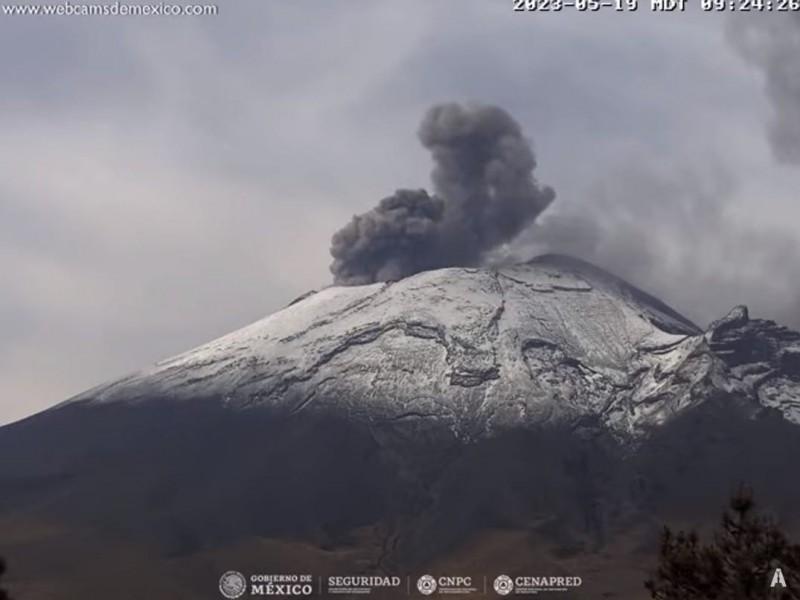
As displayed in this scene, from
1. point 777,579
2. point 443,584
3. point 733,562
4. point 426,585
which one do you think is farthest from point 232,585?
point 777,579

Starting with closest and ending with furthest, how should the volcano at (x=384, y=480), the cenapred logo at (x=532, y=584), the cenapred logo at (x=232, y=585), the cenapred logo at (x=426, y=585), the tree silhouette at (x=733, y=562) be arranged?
the tree silhouette at (x=733, y=562) < the cenapred logo at (x=532, y=584) < the cenapred logo at (x=426, y=585) < the cenapred logo at (x=232, y=585) < the volcano at (x=384, y=480)

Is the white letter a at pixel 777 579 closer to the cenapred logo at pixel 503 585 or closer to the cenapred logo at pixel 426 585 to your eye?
the cenapred logo at pixel 426 585

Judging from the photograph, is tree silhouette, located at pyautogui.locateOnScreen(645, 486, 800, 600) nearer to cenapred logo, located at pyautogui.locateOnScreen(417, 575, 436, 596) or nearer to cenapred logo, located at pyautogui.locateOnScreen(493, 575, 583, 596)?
cenapred logo, located at pyautogui.locateOnScreen(493, 575, 583, 596)

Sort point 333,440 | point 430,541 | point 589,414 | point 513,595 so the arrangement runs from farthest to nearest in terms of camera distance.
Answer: point 589,414 → point 333,440 → point 430,541 → point 513,595

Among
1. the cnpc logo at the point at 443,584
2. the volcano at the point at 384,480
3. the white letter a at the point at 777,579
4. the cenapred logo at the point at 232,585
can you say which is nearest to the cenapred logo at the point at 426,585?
the cnpc logo at the point at 443,584

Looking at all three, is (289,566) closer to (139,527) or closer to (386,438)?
(139,527)

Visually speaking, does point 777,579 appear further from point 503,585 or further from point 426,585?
point 503,585

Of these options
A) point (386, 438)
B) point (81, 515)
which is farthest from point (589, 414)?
point (81, 515)
